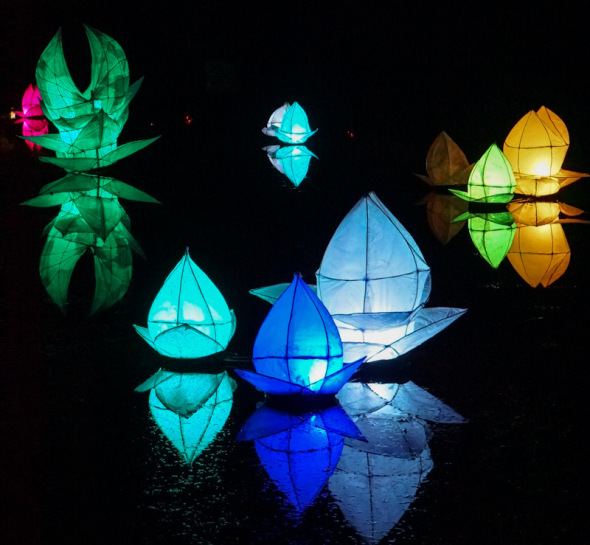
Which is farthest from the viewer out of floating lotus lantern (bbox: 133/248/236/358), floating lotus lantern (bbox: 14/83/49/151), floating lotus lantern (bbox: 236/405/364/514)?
floating lotus lantern (bbox: 14/83/49/151)

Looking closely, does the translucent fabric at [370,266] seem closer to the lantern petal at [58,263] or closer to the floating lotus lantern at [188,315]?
the floating lotus lantern at [188,315]

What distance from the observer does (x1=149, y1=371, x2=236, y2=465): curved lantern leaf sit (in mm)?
2643

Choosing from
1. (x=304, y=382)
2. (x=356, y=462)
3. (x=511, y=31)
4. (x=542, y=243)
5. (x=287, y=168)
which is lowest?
(x=356, y=462)

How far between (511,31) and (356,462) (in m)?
10.2

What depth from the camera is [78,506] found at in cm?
215

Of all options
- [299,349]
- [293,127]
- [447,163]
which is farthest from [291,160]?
[299,349]

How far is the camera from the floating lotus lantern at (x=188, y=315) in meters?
3.34

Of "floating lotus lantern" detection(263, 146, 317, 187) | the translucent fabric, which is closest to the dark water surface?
the translucent fabric

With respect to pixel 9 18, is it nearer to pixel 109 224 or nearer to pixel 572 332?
pixel 572 332

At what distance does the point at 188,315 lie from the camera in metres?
3.39

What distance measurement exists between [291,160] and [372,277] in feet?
30.2

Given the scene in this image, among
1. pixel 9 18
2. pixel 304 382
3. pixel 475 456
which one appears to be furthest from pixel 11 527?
pixel 304 382

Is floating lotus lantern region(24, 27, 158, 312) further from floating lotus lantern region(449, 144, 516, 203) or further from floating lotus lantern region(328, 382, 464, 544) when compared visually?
floating lotus lantern region(328, 382, 464, 544)

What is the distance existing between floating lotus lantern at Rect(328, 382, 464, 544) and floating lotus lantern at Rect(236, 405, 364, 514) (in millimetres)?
38
